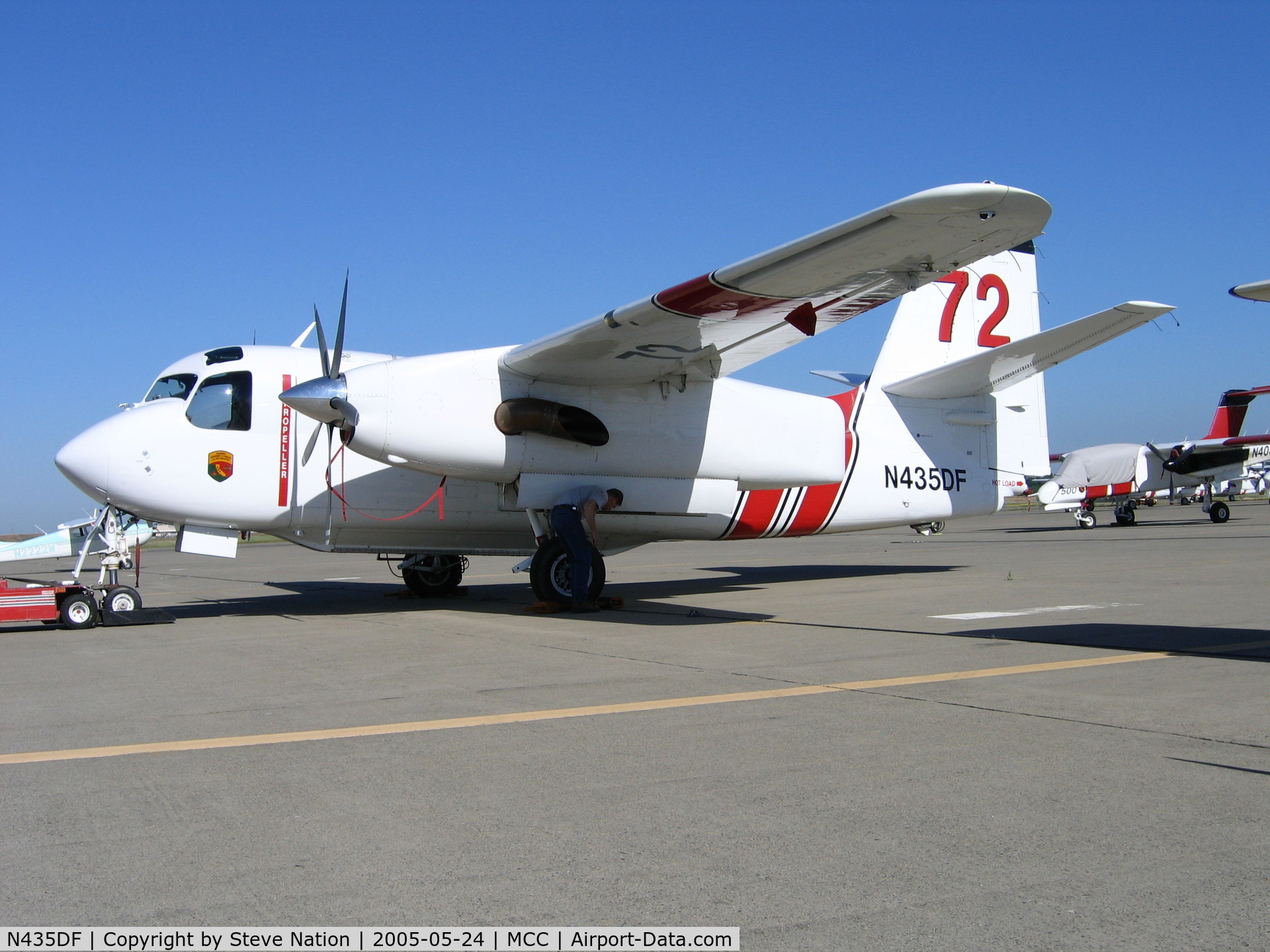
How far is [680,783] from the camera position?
4449 mm

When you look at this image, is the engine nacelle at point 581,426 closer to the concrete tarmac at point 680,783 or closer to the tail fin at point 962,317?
the tail fin at point 962,317

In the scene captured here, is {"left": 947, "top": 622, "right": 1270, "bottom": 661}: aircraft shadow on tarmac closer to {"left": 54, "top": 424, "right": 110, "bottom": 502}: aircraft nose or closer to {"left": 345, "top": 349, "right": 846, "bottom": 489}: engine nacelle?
{"left": 345, "top": 349, "right": 846, "bottom": 489}: engine nacelle

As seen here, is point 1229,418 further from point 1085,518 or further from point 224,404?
point 224,404

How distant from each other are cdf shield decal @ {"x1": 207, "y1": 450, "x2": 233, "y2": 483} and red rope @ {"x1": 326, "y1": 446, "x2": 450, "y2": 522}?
45.2 inches

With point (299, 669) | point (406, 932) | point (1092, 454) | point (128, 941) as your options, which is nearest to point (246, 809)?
point (128, 941)

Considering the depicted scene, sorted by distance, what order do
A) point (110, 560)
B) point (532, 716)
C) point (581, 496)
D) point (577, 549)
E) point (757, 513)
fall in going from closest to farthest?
point (532, 716), point (110, 560), point (577, 549), point (581, 496), point (757, 513)

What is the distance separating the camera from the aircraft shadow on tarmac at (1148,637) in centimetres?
772

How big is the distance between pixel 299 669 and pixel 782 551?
1787 centimetres

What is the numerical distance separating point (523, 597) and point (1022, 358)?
7.74 meters

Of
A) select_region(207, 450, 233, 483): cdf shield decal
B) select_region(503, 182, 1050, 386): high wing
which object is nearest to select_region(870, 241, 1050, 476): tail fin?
select_region(503, 182, 1050, 386): high wing

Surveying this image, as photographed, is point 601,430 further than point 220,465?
Yes

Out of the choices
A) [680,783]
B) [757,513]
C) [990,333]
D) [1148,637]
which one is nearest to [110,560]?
[757,513]

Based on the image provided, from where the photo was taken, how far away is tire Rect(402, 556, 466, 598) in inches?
573

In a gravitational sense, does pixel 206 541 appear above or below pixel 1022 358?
below
